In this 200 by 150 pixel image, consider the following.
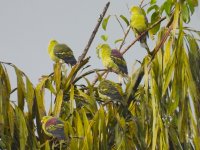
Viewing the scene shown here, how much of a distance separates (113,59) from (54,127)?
0.89 metres

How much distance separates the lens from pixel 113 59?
3234mm

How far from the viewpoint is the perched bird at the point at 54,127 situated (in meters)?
2.51

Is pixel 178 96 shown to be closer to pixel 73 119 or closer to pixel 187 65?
pixel 187 65

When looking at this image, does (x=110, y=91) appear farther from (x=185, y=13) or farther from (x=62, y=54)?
(x=62, y=54)

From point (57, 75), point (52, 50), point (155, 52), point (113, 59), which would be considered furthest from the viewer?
point (52, 50)

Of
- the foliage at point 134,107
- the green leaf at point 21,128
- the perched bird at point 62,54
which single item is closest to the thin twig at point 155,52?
the foliage at point 134,107

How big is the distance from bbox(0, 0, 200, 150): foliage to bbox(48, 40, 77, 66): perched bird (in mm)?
576

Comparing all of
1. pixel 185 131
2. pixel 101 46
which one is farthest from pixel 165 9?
pixel 101 46

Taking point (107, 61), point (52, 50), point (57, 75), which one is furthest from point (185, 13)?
point (52, 50)

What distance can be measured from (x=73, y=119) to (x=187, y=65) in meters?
0.65

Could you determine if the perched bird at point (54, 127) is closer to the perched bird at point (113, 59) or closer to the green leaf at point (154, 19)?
the perched bird at point (113, 59)

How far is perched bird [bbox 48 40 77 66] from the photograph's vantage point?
3.44m

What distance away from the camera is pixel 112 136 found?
2691 millimetres

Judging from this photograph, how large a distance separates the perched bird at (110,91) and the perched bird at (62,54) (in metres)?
0.64
